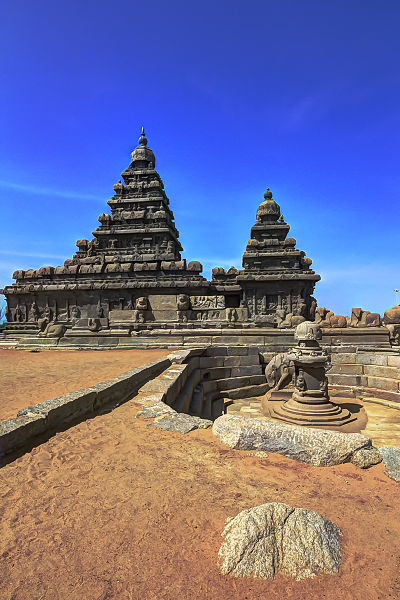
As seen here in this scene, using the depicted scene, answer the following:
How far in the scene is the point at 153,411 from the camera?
4.93m

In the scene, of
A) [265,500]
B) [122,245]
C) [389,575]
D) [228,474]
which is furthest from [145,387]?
[122,245]

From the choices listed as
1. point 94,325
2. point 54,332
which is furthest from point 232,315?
point 54,332

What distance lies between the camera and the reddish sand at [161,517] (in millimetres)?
1808

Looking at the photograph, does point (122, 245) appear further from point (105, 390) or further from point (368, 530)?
point (368, 530)

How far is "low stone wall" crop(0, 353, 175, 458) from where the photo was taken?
11.3 feet

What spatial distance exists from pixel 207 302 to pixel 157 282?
148 inches

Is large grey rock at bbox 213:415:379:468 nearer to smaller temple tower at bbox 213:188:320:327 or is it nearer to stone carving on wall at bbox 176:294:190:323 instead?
stone carving on wall at bbox 176:294:190:323

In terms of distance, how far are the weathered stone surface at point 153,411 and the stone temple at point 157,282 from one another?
548 inches

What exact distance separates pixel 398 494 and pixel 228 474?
1434 millimetres

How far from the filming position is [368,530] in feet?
7.47

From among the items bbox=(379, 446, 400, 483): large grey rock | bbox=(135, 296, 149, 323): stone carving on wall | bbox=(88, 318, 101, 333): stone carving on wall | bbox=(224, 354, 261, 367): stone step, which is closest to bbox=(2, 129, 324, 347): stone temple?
bbox=(135, 296, 149, 323): stone carving on wall

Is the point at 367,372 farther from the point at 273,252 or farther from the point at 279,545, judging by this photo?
the point at 273,252

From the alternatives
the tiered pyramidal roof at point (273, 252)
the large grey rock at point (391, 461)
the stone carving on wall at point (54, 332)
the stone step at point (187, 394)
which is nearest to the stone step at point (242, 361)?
the stone step at point (187, 394)

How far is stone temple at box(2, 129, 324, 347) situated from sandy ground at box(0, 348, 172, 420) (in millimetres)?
9259
